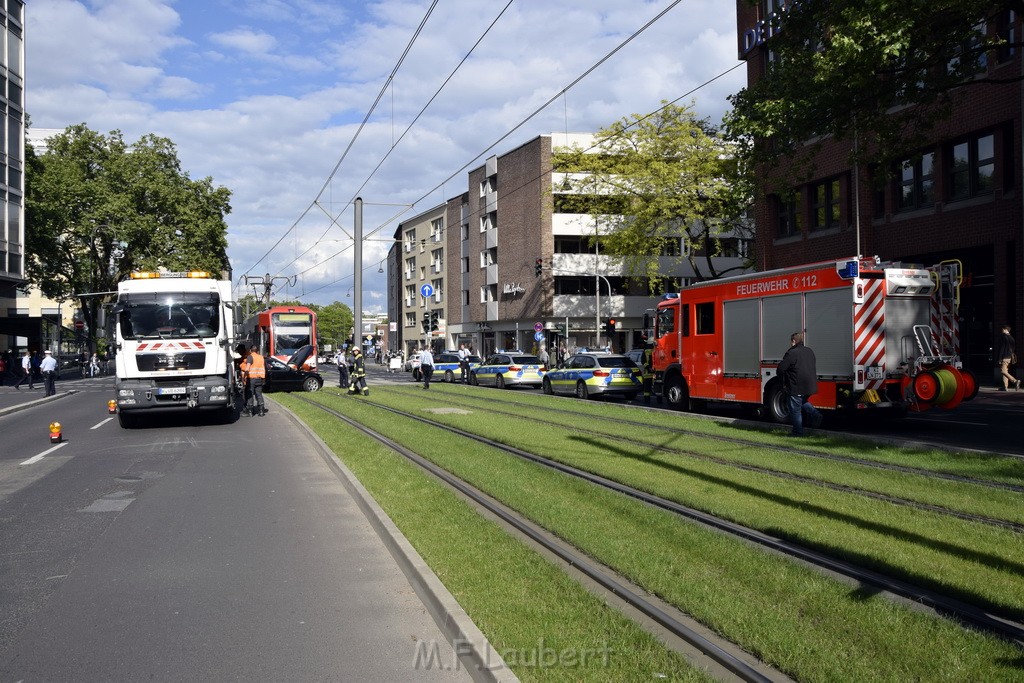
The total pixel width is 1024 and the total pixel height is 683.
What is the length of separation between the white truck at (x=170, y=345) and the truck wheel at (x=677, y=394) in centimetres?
1025

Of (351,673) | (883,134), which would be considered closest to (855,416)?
(883,134)

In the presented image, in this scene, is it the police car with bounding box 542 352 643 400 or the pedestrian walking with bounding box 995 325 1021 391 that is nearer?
the pedestrian walking with bounding box 995 325 1021 391

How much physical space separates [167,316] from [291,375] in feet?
52.2

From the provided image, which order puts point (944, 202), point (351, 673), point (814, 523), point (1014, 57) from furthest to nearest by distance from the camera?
point (944, 202) < point (1014, 57) < point (814, 523) < point (351, 673)

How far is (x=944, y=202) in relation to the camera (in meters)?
28.7

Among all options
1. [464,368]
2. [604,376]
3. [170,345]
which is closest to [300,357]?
[464,368]

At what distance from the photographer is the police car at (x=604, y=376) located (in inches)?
1048

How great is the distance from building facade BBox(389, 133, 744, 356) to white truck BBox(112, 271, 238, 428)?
28.8 meters

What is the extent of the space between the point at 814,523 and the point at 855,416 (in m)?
11.0

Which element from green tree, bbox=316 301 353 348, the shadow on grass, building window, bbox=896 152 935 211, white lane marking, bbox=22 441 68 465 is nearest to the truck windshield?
white lane marking, bbox=22 441 68 465

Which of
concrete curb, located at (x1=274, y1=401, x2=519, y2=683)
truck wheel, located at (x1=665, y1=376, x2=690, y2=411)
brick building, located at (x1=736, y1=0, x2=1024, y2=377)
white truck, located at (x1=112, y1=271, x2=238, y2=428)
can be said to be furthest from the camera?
brick building, located at (x1=736, y1=0, x2=1024, y2=377)

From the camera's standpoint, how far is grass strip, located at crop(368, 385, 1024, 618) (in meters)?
5.95

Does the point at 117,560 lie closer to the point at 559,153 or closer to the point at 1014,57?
the point at 1014,57

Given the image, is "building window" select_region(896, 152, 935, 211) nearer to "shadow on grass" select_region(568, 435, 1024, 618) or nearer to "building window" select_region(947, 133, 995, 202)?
"building window" select_region(947, 133, 995, 202)
